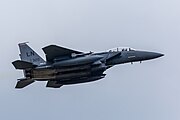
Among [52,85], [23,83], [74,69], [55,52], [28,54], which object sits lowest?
[52,85]

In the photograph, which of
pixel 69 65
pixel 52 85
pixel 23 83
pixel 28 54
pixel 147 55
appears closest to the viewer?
pixel 69 65

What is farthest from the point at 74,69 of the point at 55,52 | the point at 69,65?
the point at 55,52

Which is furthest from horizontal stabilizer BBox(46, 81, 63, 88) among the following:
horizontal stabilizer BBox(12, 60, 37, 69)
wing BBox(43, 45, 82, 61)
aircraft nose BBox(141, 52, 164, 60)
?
aircraft nose BBox(141, 52, 164, 60)

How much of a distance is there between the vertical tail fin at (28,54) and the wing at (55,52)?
11.8 feet

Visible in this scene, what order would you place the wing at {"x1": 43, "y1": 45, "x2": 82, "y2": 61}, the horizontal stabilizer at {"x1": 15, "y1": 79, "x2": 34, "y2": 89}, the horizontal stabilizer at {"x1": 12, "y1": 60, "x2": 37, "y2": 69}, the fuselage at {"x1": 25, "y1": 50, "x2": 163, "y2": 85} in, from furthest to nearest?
the horizontal stabilizer at {"x1": 15, "y1": 79, "x2": 34, "y2": 89}
the wing at {"x1": 43, "y1": 45, "x2": 82, "y2": 61}
the fuselage at {"x1": 25, "y1": 50, "x2": 163, "y2": 85}
the horizontal stabilizer at {"x1": 12, "y1": 60, "x2": 37, "y2": 69}

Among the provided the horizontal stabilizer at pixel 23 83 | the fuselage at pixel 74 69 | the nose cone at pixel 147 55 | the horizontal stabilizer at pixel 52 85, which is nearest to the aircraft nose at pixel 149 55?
the nose cone at pixel 147 55

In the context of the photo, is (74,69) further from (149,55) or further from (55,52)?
(149,55)

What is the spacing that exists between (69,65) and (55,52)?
196 centimetres

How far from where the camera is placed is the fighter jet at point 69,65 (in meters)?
58.9

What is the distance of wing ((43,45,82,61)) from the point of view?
59019mm

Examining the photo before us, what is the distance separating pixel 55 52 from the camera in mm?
59531

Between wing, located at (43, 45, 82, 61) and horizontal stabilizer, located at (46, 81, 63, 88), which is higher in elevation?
wing, located at (43, 45, 82, 61)

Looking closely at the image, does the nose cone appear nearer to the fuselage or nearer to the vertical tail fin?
the fuselage

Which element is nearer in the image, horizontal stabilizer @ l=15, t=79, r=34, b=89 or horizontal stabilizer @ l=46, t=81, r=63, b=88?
horizontal stabilizer @ l=15, t=79, r=34, b=89
